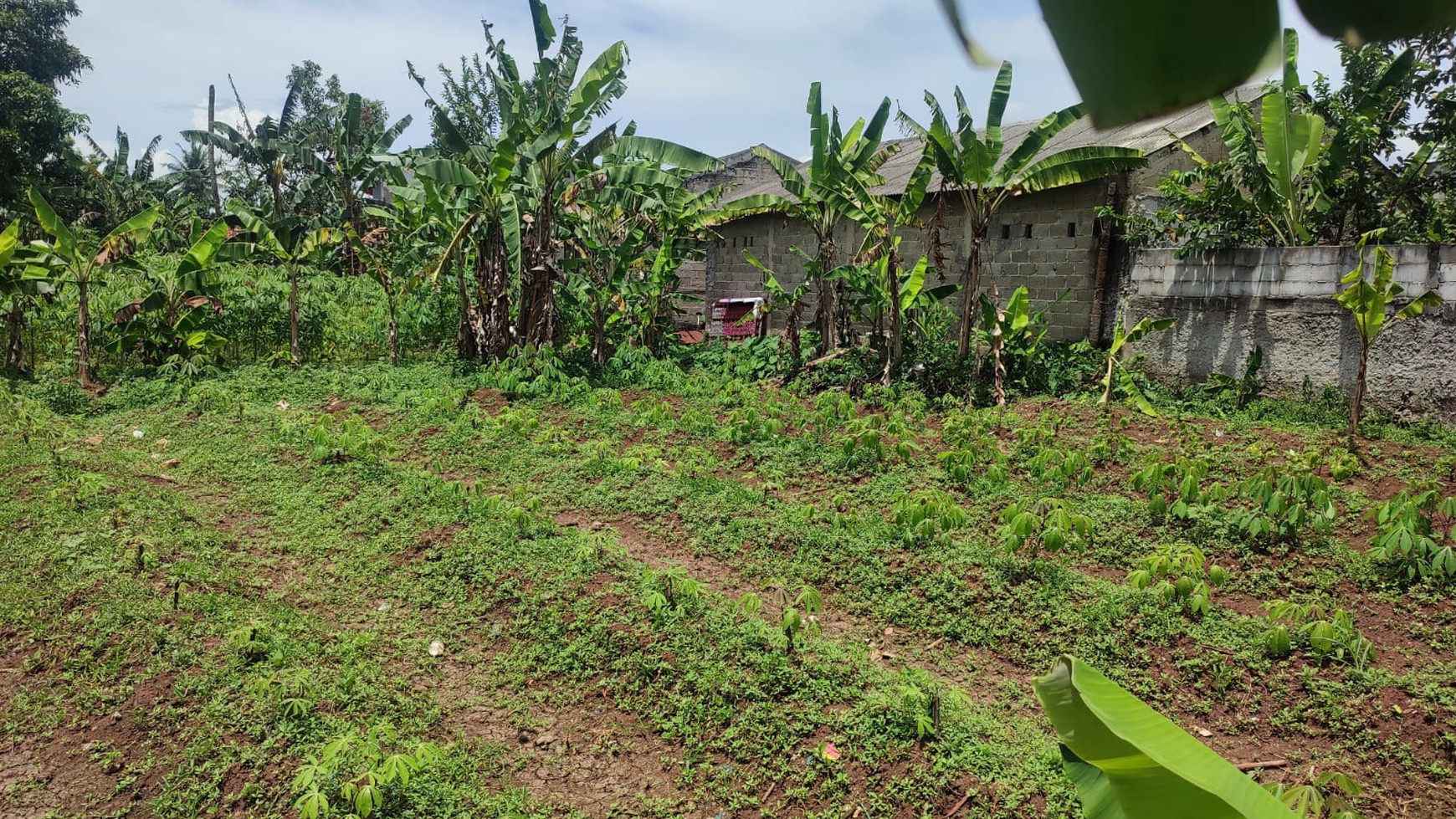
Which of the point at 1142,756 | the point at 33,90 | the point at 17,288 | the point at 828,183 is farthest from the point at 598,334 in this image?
the point at 33,90

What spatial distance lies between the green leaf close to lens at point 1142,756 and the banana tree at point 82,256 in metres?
9.40

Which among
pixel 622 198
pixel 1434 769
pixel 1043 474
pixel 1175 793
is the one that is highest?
pixel 622 198

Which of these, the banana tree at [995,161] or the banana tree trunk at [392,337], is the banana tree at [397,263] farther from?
the banana tree at [995,161]

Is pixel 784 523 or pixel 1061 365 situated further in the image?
pixel 1061 365

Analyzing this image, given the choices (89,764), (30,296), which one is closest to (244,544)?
(89,764)

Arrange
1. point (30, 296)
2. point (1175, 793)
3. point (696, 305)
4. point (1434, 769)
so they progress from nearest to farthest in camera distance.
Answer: point (1175, 793) → point (1434, 769) → point (30, 296) → point (696, 305)

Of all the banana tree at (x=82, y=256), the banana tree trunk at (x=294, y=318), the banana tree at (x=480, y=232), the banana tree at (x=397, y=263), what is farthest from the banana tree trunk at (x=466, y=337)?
the banana tree at (x=82, y=256)

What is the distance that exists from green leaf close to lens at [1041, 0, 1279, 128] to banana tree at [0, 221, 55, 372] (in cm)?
998

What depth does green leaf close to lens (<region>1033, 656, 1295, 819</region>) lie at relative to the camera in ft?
2.83

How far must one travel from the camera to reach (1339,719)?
3.03 meters

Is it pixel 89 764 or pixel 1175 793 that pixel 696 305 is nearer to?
pixel 89 764

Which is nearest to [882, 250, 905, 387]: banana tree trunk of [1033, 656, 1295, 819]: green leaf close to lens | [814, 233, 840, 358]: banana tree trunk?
[814, 233, 840, 358]: banana tree trunk

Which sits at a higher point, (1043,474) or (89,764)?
(1043,474)

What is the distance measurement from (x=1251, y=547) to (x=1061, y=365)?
3784 millimetres
